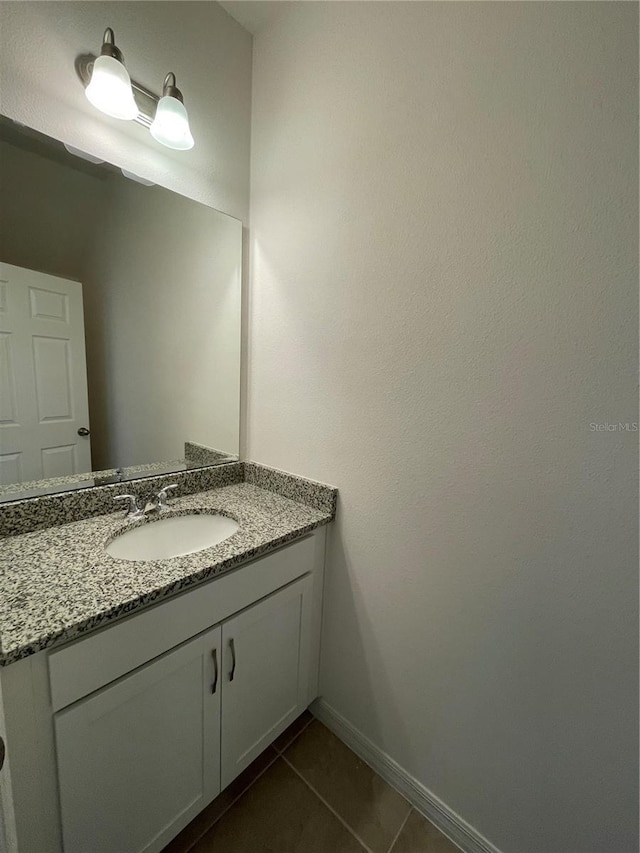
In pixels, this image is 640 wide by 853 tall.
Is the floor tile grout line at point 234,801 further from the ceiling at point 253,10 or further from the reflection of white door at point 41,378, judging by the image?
the ceiling at point 253,10

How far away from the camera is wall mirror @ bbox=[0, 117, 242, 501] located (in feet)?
3.09

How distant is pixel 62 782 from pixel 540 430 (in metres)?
1.28

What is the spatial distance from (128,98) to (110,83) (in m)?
0.05

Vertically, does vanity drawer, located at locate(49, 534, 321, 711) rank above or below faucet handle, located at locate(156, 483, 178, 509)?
below

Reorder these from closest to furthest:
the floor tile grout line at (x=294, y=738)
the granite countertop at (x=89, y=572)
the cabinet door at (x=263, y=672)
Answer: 1. the granite countertop at (x=89, y=572)
2. the cabinet door at (x=263, y=672)
3. the floor tile grout line at (x=294, y=738)

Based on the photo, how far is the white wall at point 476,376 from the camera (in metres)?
0.73

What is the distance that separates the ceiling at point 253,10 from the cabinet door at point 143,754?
6.75 ft

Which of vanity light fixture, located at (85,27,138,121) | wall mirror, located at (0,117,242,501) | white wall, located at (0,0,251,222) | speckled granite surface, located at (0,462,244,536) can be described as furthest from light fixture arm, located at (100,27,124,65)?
speckled granite surface, located at (0,462,244,536)

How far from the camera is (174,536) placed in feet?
3.86

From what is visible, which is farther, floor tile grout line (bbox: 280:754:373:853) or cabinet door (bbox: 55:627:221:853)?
floor tile grout line (bbox: 280:754:373:853)

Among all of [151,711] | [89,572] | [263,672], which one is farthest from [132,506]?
[263,672]

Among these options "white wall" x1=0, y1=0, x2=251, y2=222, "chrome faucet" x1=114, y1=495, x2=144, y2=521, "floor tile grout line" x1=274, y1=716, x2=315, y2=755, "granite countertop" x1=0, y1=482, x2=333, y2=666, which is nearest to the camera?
"granite countertop" x1=0, y1=482, x2=333, y2=666

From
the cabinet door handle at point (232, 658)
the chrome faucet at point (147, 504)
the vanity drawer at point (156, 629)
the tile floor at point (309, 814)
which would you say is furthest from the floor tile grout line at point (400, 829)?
the chrome faucet at point (147, 504)

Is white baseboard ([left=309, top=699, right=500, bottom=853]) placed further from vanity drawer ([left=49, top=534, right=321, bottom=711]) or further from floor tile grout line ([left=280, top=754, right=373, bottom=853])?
vanity drawer ([left=49, top=534, right=321, bottom=711])
